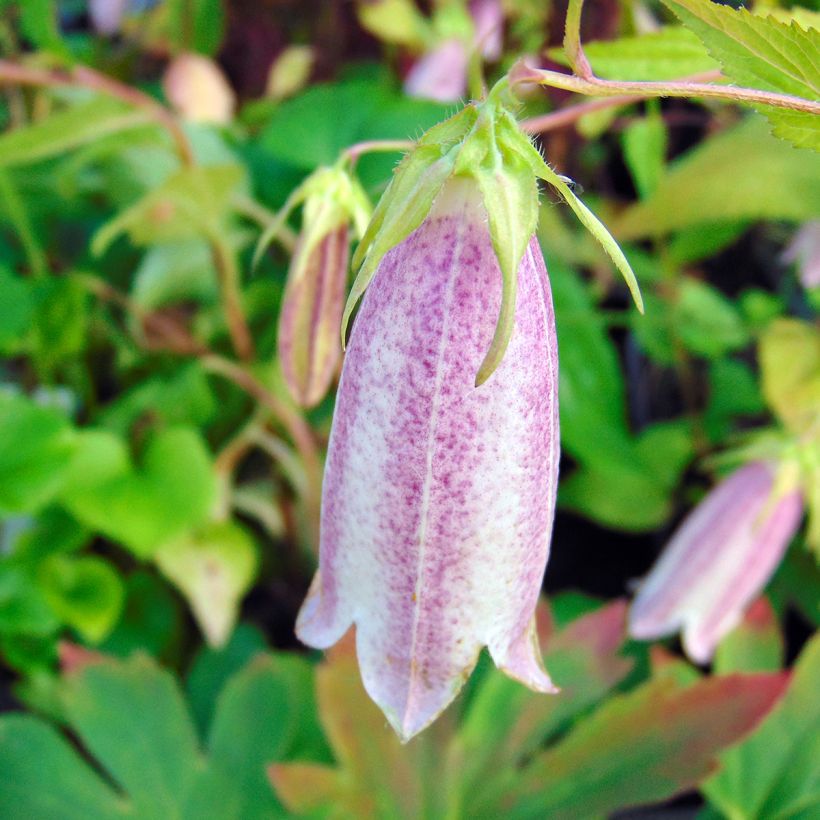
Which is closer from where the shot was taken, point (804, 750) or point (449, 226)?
point (449, 226)

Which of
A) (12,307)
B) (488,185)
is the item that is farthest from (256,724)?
(488,185)

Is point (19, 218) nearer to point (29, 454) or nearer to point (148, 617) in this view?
point (29, 454)

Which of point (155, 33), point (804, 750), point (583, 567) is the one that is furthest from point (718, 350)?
point (155, 33)

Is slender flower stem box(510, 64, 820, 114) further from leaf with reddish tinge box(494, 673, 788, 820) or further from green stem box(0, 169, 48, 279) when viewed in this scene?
green stem box(0, 169, 48, 279)

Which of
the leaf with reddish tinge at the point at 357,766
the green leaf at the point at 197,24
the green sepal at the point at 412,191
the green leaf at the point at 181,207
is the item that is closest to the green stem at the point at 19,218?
the green leaf at the point at 181,207

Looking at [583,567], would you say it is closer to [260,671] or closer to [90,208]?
[260,671]
